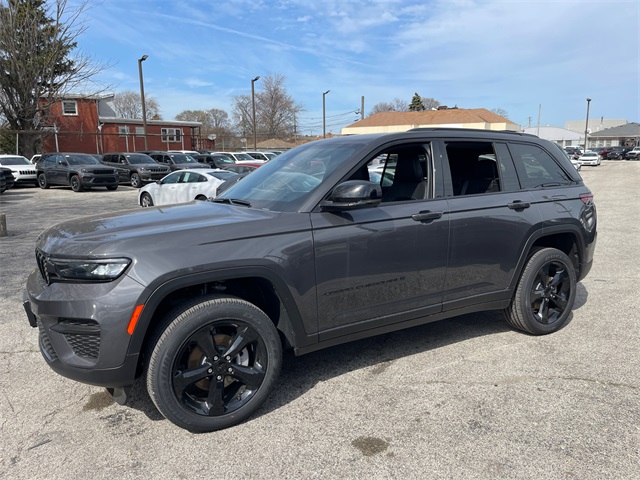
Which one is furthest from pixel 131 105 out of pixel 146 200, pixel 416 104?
pixel 146 200

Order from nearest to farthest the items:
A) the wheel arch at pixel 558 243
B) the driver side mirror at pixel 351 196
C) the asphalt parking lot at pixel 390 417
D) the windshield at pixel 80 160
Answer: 1. the asphalt parking lot at pixel 390 417
2. the driver side mirror at pixel 351 196
3. the wheel arch at pixel 558 243
4. the windshield at pixel 80 160

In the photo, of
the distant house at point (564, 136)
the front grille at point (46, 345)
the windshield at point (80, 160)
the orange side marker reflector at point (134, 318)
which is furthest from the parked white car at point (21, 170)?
the distant house at point (564, 136)

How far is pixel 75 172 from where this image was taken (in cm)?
2075

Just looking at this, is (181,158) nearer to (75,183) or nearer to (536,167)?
(75,183)

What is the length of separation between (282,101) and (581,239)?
3176 inches

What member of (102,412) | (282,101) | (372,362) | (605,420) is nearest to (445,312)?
(372,362)

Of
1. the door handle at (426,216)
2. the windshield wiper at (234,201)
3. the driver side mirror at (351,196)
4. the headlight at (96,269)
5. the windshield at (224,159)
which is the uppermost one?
the windshield at (224,159)

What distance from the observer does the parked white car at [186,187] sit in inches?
529

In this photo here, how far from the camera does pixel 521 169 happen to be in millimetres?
4297

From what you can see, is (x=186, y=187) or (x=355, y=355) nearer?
(x=355, y=355)

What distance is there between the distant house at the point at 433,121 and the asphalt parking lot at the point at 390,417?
162 ft

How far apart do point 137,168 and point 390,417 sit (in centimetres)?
2230

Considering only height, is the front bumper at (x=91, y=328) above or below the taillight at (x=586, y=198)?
below

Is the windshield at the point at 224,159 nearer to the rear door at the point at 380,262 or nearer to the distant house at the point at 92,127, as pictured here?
the distant house at the point at 92,127
